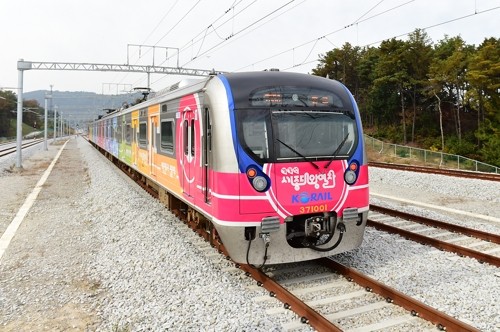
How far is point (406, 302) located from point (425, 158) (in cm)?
2554

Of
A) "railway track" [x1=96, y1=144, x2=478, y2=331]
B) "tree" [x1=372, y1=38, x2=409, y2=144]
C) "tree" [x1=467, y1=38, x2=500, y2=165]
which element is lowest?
"railway track" [x1=96, y1=144, x2=478, y2=331]

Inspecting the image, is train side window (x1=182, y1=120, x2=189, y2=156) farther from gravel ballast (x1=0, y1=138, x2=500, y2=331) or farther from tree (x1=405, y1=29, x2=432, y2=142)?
tree (x1=405, y1=29, x2=432, y2=142)

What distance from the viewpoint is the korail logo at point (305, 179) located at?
18.5 feet

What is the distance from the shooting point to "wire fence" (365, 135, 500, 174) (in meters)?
25.0

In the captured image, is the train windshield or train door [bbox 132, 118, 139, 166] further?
train door [bbox 132, 118, 139, 166]

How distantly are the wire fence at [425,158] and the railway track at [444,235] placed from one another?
14.1m

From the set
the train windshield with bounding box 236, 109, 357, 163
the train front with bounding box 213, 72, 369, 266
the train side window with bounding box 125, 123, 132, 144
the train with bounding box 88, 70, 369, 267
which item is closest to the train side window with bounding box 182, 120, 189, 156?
the train with bounding box 88, 70, 369, 267

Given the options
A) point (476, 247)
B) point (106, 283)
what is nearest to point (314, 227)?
point (106, 283)

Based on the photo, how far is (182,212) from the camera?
9234 mm

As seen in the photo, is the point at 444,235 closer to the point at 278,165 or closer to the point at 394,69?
the point at 278,165

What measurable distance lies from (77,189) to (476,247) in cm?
1326

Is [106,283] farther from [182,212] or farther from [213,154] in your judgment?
[182,212]

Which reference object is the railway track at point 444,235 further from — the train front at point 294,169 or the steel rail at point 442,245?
the train front at point 294,169

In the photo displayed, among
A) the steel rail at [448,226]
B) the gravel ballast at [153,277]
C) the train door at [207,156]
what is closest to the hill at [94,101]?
the gravel ballast at [153,277]
